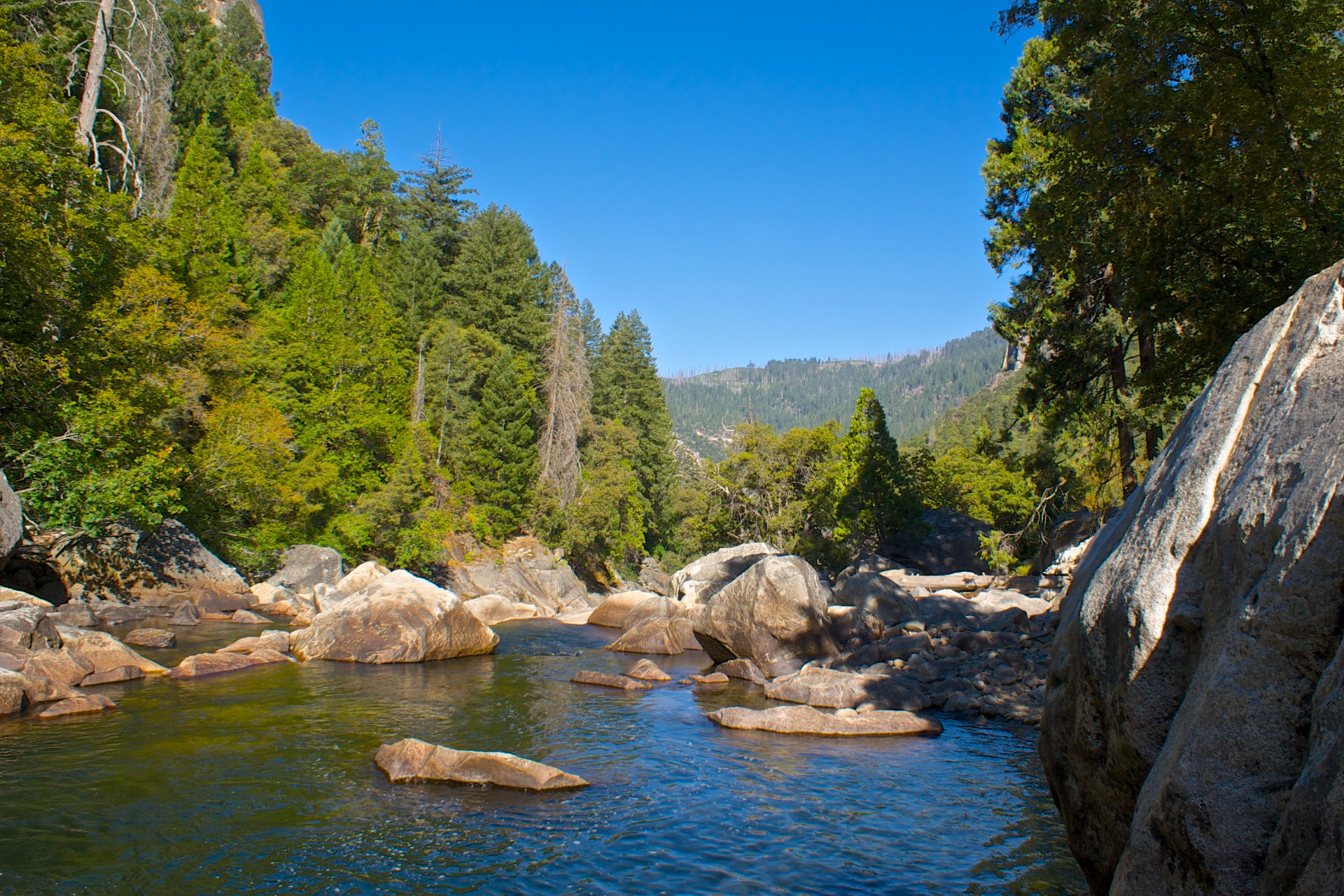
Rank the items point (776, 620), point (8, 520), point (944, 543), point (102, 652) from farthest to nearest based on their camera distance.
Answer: point (944, 543) → point (776, 620) → point (8, 520) → point (102, 652)

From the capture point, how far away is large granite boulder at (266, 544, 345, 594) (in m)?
30.2

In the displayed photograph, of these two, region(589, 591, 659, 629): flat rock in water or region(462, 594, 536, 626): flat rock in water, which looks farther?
region(462, 594, 536, 626): flat rock in water

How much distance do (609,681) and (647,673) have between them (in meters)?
1.25

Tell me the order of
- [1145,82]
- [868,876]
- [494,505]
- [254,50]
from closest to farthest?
1. [868,876]
2. [1145,82]
3. [494,505]
4. [254,50]

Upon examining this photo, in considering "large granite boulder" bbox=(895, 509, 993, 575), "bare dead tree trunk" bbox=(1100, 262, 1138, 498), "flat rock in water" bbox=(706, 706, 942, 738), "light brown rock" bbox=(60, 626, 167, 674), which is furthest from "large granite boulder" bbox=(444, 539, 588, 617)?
"bare dead tree trunk" bbox=(1100, 262, 1138, 498)

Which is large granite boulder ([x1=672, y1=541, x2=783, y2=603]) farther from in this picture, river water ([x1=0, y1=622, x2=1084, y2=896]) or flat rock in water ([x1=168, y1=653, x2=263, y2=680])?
flat rock in water ([x1=168, y1=653, x2=263, y2=680])

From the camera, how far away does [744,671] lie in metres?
18.4

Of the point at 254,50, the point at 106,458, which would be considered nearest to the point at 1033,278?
the point at 106,458

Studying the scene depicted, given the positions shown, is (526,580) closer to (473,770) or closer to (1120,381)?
(1120,381)

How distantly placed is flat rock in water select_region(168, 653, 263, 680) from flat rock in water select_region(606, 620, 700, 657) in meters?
9.66

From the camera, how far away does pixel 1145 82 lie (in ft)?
49.4

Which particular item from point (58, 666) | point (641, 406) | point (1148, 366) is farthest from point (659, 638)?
point (641, 406)

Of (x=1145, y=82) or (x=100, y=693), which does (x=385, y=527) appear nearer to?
(x=100, y=693)

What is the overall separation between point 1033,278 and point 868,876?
23.6m
